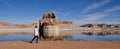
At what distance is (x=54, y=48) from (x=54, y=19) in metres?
124

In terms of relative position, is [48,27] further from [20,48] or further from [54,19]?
[20,48]

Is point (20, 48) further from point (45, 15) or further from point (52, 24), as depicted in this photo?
point (45, 15)

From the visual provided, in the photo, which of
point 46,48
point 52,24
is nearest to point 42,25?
point 52,24

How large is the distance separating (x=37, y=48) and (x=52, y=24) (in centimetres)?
11226

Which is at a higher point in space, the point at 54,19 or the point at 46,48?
the point at 54,19

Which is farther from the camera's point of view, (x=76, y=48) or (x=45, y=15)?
(x=45, y=15)

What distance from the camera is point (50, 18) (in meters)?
143

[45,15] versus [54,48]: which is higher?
[45,15]

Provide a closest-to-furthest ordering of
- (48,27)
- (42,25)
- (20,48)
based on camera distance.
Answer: (20,48), (48,27), (42,25)

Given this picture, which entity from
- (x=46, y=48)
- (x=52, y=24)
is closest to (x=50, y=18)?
(x=52, y=24)

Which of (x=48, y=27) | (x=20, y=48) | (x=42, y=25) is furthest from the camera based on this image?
(x=42, y=25)

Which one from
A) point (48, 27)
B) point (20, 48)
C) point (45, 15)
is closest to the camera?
point (20, 48)

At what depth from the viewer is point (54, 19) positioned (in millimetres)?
142250

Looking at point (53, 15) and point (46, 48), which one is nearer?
point (46, 48)
